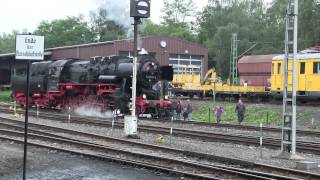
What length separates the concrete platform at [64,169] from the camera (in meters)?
11.5

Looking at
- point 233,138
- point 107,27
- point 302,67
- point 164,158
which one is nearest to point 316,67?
point 302,67

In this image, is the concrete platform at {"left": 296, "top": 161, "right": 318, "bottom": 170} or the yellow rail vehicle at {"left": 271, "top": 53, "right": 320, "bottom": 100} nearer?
the concrete platform at {"left": 296, "top": 161, "right": 318, "bottom": 170}

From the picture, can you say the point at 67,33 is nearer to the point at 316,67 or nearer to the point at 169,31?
the point at 169,31

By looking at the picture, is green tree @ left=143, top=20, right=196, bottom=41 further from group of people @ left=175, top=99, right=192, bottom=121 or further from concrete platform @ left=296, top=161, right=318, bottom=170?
concrete platform @ left=296, top=161, right=318, bottom=170

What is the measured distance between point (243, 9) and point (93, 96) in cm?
7367

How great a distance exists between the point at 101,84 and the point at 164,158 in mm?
16558

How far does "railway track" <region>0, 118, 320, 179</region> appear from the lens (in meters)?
11.5

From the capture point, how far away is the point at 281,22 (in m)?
82.2

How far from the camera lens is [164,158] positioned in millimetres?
13500

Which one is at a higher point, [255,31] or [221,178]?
[255,31]

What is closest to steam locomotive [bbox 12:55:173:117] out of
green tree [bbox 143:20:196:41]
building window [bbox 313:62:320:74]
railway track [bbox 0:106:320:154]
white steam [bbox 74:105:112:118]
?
white steam [bbox 74:105:112:118]

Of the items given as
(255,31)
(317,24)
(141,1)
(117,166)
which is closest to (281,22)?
(255,31)

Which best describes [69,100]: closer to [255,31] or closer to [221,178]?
[221,178]

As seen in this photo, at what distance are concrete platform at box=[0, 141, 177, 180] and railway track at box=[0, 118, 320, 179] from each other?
0.41 meters
